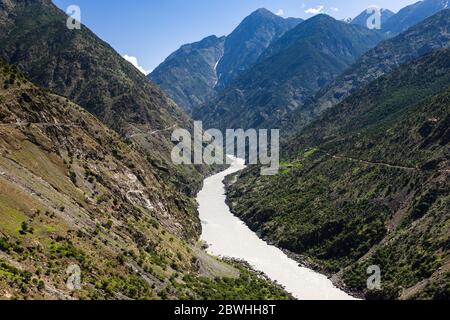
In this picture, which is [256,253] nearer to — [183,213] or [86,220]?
[183,213]

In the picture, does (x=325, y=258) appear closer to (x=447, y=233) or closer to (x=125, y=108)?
(x=447, y=233)

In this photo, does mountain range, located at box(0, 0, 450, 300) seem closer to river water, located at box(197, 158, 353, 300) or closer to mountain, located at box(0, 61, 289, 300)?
mountain, located at box(0, 61, 289, 300)

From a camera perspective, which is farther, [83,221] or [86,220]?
[86,220]

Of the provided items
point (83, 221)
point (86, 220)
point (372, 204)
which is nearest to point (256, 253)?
point (372, 204)

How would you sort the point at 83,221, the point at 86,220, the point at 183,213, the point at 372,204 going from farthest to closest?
1. the point at 183,213
2. the point at 372,204
3. the point at 86,220
4. the point at 83,221

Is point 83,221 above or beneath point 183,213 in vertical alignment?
beneath

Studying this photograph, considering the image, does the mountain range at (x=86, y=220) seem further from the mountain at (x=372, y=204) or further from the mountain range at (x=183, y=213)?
the mountain at (x=372, y=204)

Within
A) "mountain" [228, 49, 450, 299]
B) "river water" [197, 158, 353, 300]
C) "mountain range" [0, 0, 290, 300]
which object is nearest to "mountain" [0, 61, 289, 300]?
"mountain range" [0, 0, 290, 300]

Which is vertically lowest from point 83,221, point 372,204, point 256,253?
point 256,253
